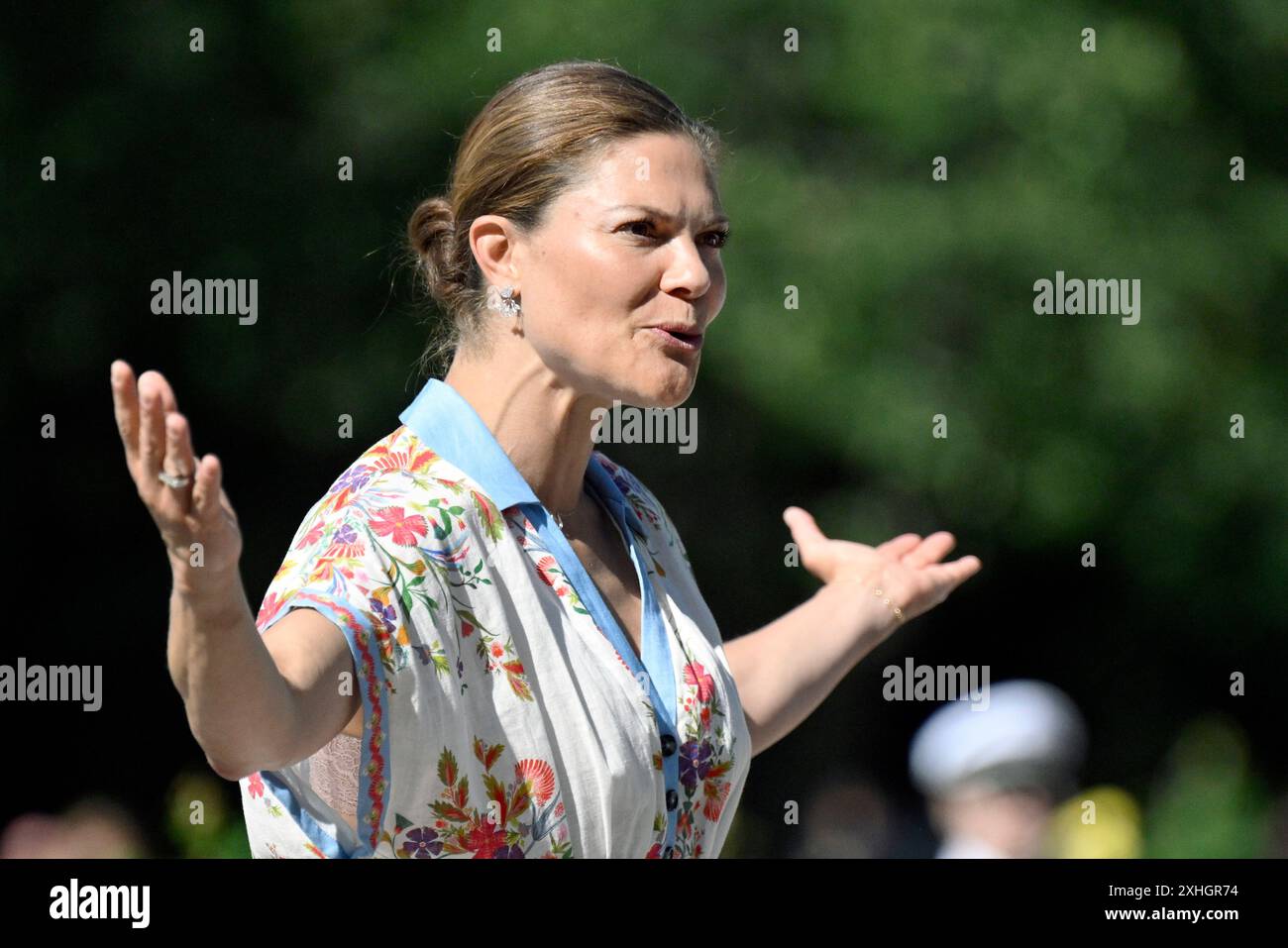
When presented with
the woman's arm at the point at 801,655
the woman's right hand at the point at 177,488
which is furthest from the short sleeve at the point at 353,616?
the woman's arm at the point at 801,655

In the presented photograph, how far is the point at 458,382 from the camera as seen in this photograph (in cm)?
246

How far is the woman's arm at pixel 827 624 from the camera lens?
2.71 meters

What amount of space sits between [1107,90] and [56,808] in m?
5.16

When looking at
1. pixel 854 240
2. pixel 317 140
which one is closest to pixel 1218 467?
pixel 854 240

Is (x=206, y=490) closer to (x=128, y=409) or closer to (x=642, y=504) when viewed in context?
(x=128, y=409)

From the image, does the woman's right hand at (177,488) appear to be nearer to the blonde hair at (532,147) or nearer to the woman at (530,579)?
the woman at (530,579)

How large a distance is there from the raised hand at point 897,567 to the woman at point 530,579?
0.72ft

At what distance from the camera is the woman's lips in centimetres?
237

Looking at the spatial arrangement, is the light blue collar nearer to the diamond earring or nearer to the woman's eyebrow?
the diamond earring

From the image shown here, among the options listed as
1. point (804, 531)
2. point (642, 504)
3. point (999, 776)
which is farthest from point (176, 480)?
point (999, 776)

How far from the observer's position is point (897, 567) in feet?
9.57

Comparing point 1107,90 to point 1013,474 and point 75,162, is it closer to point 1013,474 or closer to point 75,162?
point 1013,474

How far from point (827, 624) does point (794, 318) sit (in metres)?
4.11

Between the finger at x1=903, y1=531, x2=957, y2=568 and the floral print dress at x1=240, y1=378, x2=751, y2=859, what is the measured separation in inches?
24.1
